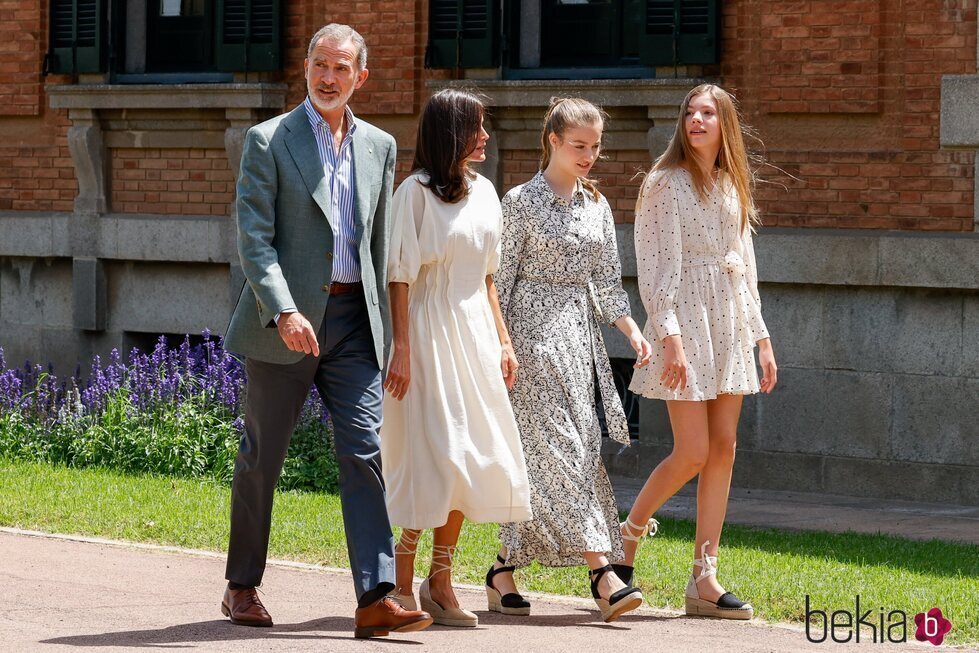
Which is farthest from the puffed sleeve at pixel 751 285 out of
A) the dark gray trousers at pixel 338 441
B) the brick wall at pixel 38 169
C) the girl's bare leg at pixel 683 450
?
the brick wall at pixel 38 169

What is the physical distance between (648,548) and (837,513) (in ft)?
7.70

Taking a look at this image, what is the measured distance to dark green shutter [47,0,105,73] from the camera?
47.0ft

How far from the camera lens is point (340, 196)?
6.38 meters

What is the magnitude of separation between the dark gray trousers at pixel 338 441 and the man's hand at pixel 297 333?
247 mm

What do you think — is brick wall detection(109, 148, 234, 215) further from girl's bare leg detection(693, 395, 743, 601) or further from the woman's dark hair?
girl's bare leg detection(693, 395, 743, 601)

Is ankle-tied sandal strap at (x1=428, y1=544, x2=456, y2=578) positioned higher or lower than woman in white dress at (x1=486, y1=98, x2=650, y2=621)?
lower

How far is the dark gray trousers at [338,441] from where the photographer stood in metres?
6.20

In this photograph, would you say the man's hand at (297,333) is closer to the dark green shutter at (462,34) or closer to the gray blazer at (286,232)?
the gray blazer at (286,232)

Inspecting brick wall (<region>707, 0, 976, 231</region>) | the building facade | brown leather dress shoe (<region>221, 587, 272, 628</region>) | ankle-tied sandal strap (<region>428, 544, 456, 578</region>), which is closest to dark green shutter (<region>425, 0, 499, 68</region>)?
the building facade

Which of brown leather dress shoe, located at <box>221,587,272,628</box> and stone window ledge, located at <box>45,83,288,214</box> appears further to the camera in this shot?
stone window ledge, located at <box>45,83,288,214</box>

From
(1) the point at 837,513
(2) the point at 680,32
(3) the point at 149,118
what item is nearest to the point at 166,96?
(3) the point at 149,118

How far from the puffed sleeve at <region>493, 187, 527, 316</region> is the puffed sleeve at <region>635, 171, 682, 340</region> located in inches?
18.7

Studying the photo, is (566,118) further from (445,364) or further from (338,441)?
(338,441)

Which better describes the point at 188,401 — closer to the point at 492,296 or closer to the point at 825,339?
the point at 825,339
